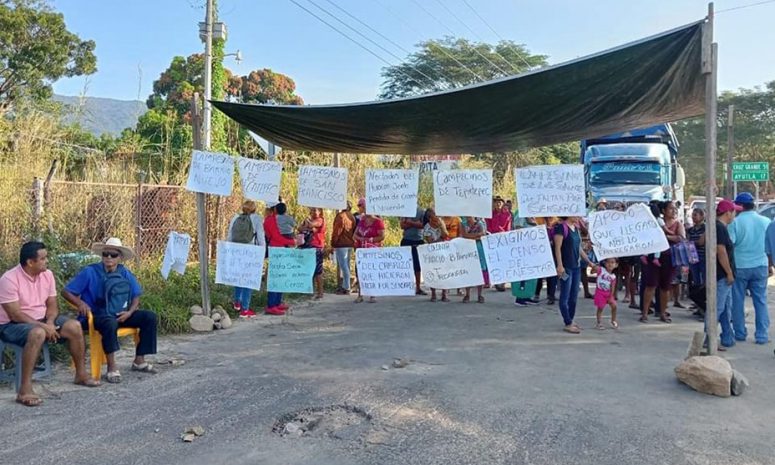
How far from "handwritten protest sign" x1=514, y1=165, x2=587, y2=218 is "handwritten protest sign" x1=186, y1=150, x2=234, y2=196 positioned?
360cm

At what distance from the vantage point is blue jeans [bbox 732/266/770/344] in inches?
251

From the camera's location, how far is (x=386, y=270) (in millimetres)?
7230

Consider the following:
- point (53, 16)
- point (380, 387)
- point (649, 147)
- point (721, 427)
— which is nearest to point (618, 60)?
point (721, 427)

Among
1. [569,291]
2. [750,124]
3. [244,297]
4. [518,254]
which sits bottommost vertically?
[244,297]

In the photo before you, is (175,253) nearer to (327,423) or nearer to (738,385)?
(327,423)

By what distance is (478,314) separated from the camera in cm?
829

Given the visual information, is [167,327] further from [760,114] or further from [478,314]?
[760,114]

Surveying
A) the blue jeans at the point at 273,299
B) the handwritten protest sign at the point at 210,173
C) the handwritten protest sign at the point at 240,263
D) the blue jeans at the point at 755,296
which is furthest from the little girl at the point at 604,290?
the handwritten protest sign at the point at 210,173

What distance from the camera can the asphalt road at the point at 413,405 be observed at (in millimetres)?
3650

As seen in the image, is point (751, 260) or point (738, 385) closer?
point (738, 385)

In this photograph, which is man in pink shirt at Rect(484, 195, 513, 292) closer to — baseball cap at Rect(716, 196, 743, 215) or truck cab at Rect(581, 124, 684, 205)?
baseball cap at Rect(716, 196, 743, 215)

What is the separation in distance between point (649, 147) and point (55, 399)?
535 inches

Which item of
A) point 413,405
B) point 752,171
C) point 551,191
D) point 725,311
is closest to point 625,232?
point 551,191

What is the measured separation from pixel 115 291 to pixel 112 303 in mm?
111
